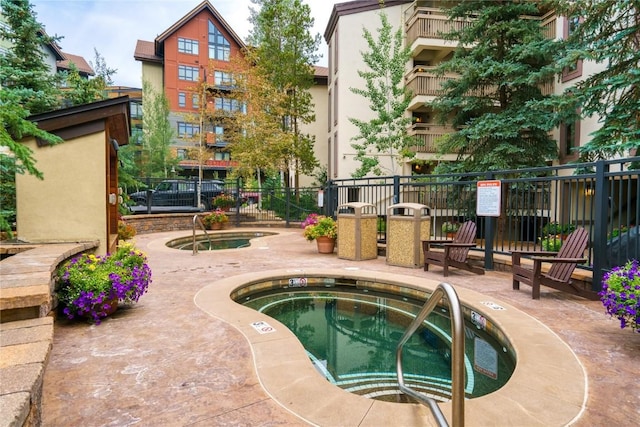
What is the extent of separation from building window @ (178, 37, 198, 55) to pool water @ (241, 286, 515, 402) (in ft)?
115

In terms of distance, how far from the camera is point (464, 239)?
22.5 feet

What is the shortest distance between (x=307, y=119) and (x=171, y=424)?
1856 centimetres

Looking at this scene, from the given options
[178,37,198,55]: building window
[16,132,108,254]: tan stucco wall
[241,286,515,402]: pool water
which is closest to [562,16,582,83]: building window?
[241,286,515,402]: pool water

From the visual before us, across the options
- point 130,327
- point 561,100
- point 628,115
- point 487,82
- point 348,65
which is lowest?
point 130,327

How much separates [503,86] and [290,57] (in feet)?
35.2

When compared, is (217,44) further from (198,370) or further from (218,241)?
(198,370)

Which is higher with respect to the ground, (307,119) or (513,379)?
(307,119)

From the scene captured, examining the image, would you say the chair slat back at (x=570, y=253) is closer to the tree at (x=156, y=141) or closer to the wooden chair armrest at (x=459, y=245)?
the wooden chair armrest at (x=459, y=245)

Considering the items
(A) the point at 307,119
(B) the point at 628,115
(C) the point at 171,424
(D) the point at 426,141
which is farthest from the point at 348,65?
(C) the point at 171,424

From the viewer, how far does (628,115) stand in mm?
8320

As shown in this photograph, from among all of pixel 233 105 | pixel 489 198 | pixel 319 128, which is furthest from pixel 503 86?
pixel 233 105

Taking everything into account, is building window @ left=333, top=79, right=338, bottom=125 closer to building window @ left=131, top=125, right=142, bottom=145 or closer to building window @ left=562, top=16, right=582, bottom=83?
building window @ left=562, top=16, right=582, bottom=83

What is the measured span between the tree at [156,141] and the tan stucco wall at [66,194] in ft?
70.3

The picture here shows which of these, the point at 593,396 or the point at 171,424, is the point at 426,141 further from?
the point at 171,424
